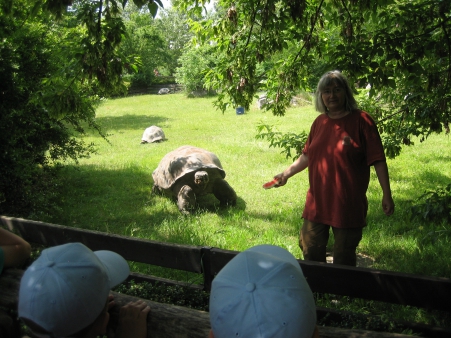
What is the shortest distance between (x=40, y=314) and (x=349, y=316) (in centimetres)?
184

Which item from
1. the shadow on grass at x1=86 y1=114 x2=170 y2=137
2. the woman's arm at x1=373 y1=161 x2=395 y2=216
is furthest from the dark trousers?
the shadow on grass at x1=86 y1=114 x2=170 y2=137

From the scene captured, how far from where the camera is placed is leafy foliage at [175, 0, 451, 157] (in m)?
3.43

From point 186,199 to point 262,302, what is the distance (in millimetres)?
5695

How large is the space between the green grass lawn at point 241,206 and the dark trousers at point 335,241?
17.4 inches

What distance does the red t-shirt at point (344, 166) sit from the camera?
117 inches

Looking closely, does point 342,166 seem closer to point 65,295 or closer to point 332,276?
point 332,276

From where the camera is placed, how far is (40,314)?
146cm

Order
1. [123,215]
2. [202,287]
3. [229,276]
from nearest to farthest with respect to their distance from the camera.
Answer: [229,276] → [202,287] → [123,215]

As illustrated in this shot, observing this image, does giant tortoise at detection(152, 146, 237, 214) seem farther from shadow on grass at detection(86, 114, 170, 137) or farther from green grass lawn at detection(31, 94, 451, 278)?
shadow on grass at detection(86, 114, 170, 137)

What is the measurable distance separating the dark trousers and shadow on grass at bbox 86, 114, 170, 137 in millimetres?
14054

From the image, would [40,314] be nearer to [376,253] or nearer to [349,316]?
[349,316]

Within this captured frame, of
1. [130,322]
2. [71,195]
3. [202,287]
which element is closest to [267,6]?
[202,287]

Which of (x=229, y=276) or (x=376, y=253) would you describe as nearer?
(x=229, y=276)

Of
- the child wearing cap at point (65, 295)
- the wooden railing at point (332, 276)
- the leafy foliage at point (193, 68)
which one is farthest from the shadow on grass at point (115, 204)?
the leafy foliage at point (193, 68)
